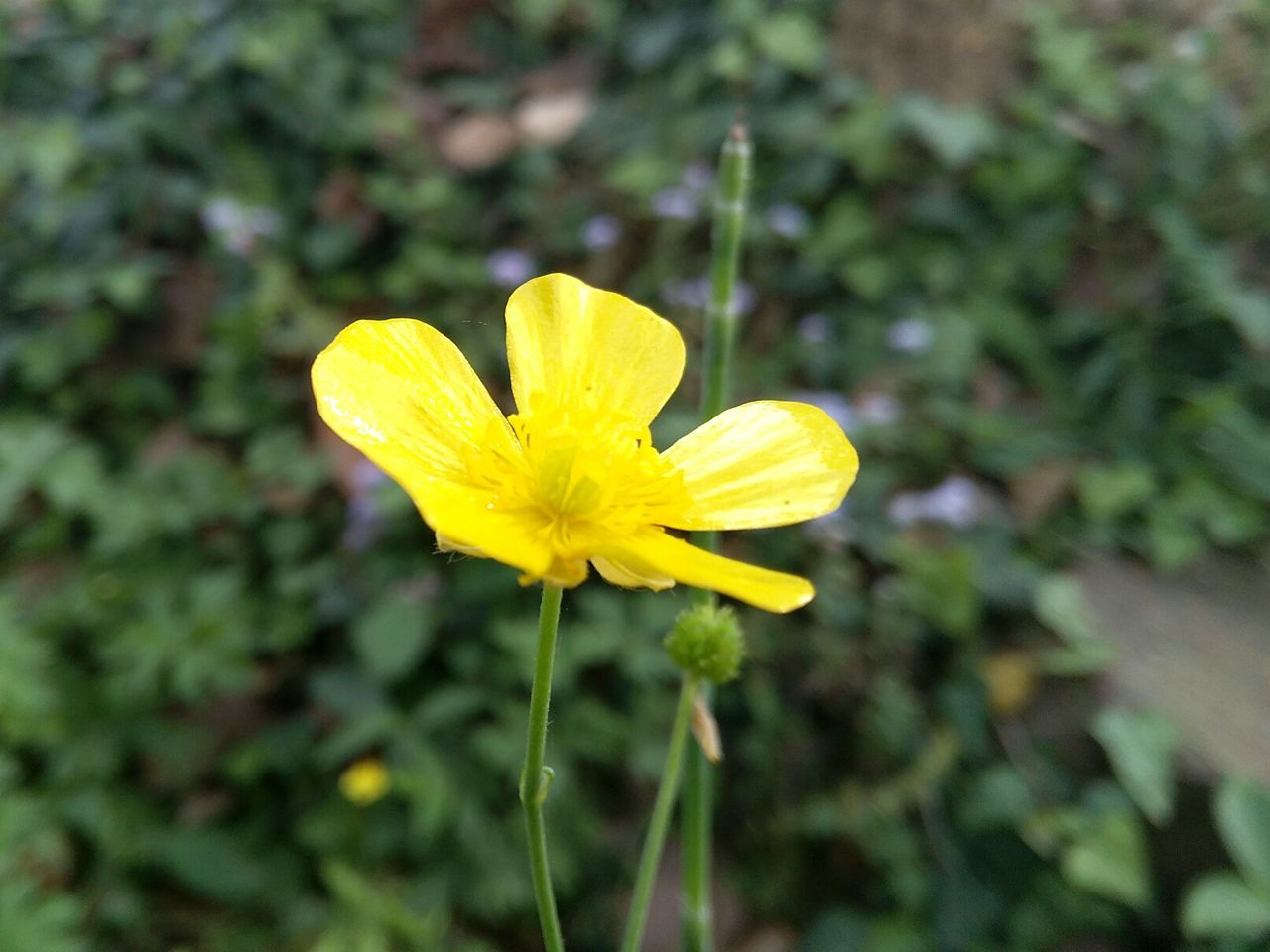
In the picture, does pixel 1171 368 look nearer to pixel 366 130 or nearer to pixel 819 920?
pixel 819 920

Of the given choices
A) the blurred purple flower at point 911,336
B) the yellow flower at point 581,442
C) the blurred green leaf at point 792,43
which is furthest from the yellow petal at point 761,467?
the blurred green leaf at point 792,43

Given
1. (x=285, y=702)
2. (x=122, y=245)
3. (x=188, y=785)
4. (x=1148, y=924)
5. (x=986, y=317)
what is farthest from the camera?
(x=122, y=245)

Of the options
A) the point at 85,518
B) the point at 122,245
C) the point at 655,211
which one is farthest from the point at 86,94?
the point at 655,211

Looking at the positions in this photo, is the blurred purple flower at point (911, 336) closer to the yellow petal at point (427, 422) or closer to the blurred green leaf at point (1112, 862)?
the blurred green leaf at point (1112, 862)

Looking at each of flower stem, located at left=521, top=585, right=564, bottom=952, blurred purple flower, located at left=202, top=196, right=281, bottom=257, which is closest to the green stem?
flower stem, located at left=521, top=585, right=564, bottom=952

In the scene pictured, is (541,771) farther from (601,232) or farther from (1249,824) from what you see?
(601,232)

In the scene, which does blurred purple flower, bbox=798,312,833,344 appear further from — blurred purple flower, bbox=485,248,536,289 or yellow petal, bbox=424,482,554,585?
yellow petal, bbox=424,482,554,585
